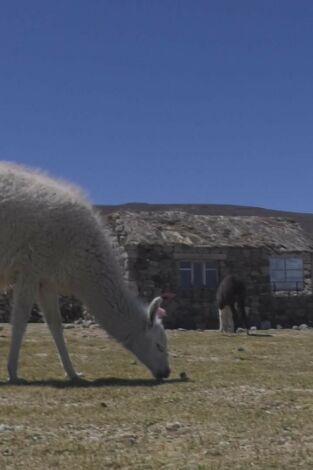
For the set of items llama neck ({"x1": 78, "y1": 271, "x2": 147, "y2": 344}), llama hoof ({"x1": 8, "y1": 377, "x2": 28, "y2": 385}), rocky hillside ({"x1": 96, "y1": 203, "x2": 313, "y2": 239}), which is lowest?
llama hoof ({"x1": 8, "y1": 377, "x2": 28, "y2": 385})

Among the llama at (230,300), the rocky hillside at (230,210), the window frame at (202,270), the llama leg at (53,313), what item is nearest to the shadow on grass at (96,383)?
the llama leg at (53,313)

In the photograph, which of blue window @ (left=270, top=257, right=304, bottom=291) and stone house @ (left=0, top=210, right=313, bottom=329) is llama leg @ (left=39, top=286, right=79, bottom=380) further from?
blue window @ (left=270, top=257, right=304, bottom=291)

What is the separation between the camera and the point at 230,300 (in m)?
32.0

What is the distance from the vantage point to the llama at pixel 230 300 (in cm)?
3178

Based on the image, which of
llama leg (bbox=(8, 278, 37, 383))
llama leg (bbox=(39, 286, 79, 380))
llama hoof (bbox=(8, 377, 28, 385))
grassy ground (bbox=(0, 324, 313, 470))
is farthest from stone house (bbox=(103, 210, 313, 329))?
llama hoof (bbox=(8, 377, 28, 385))

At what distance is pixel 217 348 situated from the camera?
70.0ft

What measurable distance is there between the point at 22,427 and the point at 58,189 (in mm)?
6077

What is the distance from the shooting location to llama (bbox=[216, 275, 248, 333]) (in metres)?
31.8

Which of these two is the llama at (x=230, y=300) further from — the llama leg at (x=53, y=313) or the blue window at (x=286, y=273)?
the llama leg at (x=53, y=313)

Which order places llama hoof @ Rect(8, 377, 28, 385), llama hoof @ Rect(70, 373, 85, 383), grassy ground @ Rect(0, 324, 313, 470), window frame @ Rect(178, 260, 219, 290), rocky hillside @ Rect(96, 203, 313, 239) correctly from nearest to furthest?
grassy ground @ Rect(0, 324, 313, 470), llama hoof @ Rect(8, 377, 28, 385), llama hoof @ Rect(70, 373, 85, 383), window frame @ Rect(178, 260, 219, 290), rocky hillside @ Rect(96, 203, 313, 239)

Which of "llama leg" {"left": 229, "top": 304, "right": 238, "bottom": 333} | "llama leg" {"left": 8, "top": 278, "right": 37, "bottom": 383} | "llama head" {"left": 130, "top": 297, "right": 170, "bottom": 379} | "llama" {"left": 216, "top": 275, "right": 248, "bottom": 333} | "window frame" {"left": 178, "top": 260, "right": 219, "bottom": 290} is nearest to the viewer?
"llama leg" {"left": 8, "top": 278, "right": 37, "bottom": 383}

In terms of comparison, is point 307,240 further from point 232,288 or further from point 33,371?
point 33,371

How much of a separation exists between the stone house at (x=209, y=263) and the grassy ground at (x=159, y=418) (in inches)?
864

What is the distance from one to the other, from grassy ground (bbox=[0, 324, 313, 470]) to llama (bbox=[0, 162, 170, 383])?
25.4 inches
